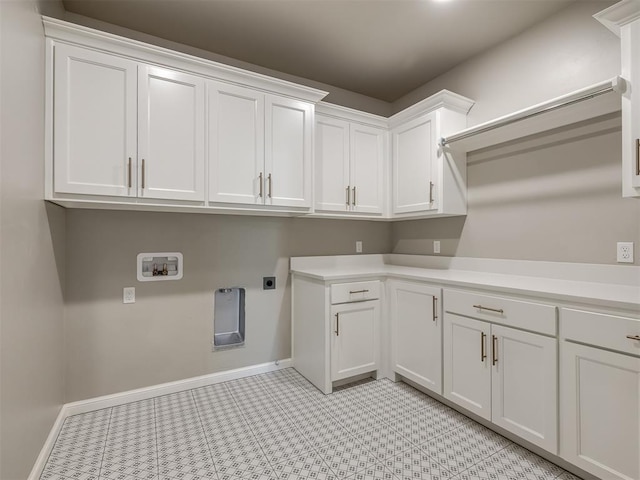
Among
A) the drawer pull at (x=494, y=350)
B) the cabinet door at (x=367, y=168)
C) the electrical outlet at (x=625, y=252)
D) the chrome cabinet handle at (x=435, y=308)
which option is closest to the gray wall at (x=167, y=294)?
the cabinet door at (x=367, y=168)

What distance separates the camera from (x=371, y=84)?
3256 mm

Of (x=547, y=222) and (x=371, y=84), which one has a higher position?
(x=371, y=84)

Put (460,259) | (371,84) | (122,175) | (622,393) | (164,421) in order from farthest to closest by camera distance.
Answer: (371,84), (460,259), (164,421), (122,175), (622,393)

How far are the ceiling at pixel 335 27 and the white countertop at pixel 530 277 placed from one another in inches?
69.2

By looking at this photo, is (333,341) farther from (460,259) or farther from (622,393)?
(622,393)

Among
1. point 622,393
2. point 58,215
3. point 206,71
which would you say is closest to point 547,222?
point 622,393

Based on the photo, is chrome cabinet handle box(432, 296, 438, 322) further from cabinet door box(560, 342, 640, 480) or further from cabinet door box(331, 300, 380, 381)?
cabinet door box(560, 342, 640, 480)

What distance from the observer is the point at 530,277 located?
2.22 metres

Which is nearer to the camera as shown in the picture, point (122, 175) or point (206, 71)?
point (122, 175)

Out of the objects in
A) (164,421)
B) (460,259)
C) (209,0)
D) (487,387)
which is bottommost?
(164,421)

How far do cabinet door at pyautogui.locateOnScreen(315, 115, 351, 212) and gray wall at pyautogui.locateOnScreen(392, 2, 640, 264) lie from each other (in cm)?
104

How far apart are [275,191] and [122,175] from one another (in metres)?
0.99

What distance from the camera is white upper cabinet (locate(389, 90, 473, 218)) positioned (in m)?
2.61

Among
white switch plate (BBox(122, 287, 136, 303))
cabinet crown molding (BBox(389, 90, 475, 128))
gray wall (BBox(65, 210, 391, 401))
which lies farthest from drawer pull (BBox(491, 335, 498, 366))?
white switch plate (BBox(122, 287, 136, 303))
